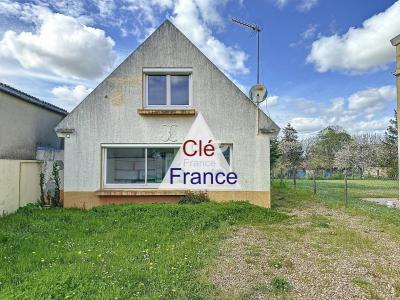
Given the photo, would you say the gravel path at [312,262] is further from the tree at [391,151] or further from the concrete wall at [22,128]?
the tree at [391,151]

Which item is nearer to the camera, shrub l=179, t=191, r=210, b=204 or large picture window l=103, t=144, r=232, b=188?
shrub l=179, t=191, r=210, b=204

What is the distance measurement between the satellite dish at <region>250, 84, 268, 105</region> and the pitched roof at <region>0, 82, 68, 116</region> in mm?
8499

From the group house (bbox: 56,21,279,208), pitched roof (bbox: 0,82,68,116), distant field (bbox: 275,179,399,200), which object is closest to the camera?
pitched roof (bbox: 0,82,68,116)

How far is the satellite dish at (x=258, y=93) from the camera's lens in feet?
35.3

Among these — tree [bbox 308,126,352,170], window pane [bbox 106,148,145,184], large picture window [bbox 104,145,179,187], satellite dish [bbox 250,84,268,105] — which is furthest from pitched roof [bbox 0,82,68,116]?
tree [bbox 308,126,352,170]

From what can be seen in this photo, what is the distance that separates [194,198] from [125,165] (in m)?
2.92

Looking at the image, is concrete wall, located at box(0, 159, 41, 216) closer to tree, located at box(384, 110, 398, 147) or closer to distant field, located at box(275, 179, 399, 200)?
distant field, located at box(275, 179, 399, 200)

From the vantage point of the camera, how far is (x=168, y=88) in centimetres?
1095

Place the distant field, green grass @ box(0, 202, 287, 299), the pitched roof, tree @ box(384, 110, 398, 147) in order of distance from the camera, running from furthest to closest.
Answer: tree @ box(384, 110, 398, 147) → the distant field → the pitched roof → green grass @ box(0, 202, 287, 299)

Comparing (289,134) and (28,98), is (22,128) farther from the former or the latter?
(289,134)

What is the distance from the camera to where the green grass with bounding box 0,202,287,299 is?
168 inches

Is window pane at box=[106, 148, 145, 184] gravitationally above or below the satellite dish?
below

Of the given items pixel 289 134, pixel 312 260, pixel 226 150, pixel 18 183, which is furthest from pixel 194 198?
pixel 289 134

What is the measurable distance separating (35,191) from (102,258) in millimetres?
7130
